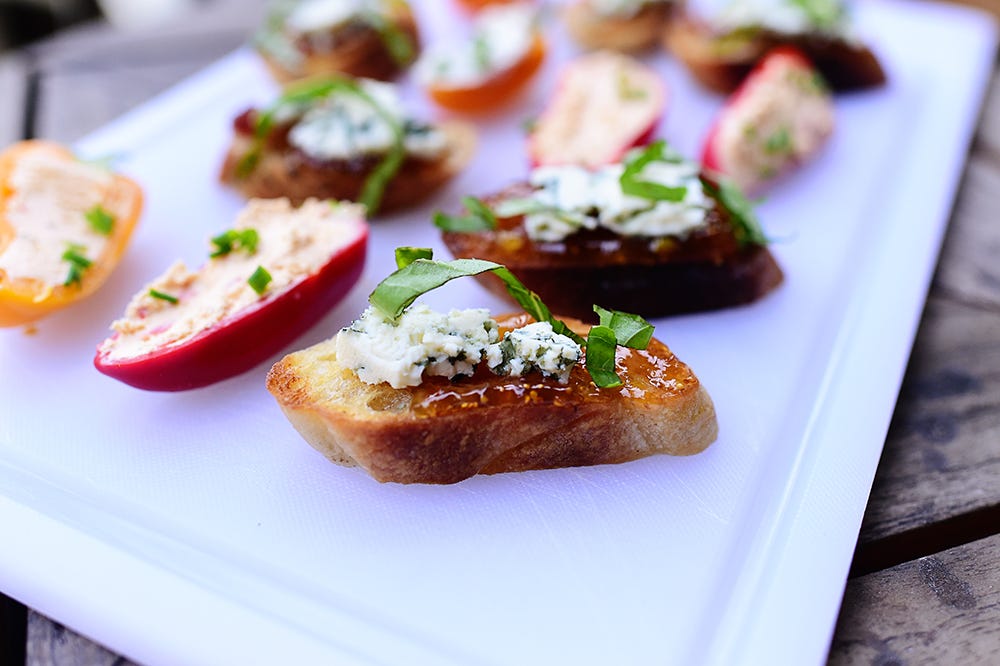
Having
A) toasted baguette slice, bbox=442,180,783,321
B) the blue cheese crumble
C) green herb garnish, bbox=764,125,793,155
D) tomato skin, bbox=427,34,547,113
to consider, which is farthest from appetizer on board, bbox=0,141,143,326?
green herb garnish, bbox=764,125,793,155

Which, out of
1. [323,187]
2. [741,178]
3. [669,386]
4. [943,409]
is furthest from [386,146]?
[943,409]

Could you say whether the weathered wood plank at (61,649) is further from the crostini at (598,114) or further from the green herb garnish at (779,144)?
the green herb garnish at (779,144)

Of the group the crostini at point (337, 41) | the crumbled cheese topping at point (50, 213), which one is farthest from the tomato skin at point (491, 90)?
the crumbled cheese topping at point (50, 213)

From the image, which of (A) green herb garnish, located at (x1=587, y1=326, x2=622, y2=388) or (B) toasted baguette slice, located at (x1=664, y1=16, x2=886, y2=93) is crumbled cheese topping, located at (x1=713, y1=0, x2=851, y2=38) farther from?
(A) green herb garnish, located at (x1=587, y1=326, x2=622, y2=388)

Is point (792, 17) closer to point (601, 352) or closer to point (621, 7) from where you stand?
point (621, 7)

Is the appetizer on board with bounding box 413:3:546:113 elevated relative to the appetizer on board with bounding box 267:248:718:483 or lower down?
elevated

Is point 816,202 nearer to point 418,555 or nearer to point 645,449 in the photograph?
point 645,449
